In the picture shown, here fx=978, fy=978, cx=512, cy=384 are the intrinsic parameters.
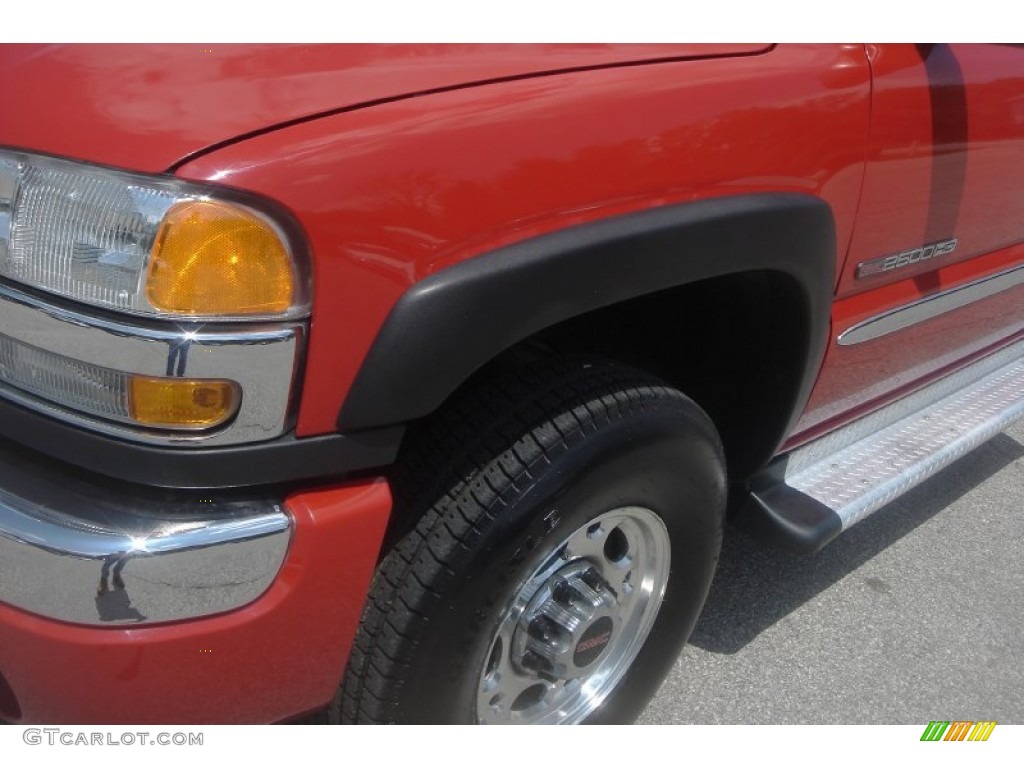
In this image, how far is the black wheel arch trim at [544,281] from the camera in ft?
4.53

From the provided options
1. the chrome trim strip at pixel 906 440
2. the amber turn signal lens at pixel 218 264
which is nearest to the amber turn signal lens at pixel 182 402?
the amber turn signal lens at pixel 218 264

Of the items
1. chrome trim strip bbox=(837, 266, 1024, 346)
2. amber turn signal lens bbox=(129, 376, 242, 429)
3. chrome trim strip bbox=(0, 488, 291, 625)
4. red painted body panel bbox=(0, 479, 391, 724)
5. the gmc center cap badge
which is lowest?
the gmc center cap badge

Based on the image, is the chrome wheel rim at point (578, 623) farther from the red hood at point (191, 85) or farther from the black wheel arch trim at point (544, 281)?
the red hood at point (191, 85)

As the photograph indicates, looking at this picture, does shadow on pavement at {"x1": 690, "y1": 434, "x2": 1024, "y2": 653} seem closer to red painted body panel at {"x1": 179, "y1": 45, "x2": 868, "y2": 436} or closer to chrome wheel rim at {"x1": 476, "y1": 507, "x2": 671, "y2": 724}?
chrome wheel rim at {"x1": 476, "y1": 507, "x2": 671, "y2": 724}

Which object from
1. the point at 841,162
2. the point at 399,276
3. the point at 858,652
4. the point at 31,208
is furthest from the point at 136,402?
the point at 858,652

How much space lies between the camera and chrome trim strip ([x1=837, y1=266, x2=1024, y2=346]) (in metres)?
2.27

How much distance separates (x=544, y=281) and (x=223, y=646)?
0.71 meters

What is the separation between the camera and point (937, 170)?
211 centimetres

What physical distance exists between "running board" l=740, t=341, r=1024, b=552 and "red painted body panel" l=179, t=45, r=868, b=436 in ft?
2.79

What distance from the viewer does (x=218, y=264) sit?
1.28 meters

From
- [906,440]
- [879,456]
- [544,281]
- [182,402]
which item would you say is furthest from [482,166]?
[906,440]

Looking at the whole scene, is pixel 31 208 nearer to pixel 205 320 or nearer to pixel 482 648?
pixel 205 320

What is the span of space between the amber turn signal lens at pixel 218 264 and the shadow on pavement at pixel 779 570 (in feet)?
5.40
